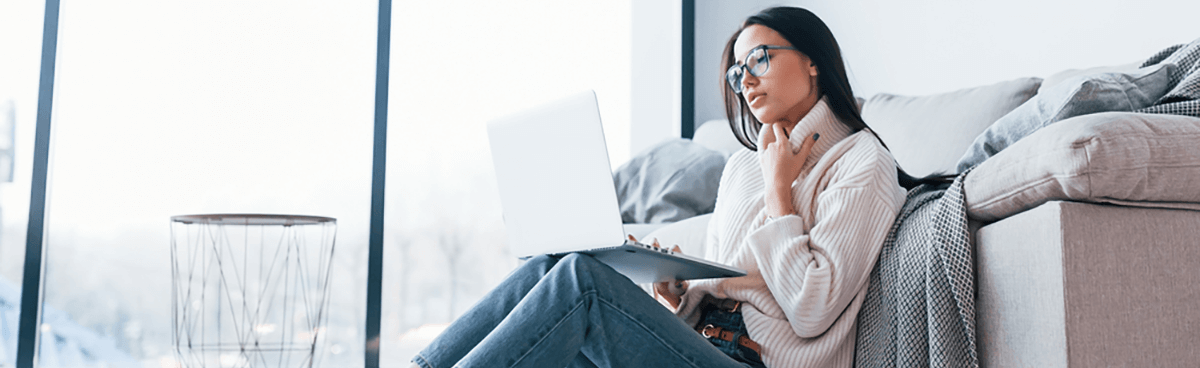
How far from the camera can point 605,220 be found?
3.43ft

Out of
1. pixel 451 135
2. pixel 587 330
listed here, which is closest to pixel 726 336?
pixel 587 330

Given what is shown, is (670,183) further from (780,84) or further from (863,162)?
(863,162)

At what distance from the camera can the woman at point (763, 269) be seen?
3.42ft

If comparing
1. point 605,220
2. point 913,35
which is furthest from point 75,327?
point 913,35

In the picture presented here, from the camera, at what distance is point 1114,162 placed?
2.60 feet

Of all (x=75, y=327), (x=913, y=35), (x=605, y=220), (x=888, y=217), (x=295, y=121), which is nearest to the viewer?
(x=605, y=220)

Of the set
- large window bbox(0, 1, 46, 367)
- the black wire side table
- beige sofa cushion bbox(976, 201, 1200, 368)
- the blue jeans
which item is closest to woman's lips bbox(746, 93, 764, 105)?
the blue jeans

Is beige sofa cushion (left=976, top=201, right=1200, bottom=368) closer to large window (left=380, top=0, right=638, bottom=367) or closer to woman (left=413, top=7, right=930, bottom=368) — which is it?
woman (left=413, top=7, right=930, bottom=368)

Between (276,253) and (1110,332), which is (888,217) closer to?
(1110,332)

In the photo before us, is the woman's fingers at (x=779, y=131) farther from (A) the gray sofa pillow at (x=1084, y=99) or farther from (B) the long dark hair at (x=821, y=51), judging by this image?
(A) the gray sofa pillow at (x=1084, y=99)

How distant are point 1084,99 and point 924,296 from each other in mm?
335

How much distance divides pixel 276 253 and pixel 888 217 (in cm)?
218

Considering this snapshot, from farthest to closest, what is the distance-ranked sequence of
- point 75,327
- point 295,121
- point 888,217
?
point 295,121 → point 75,327 → point 888,217

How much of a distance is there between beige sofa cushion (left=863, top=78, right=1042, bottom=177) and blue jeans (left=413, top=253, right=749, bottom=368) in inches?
30.4
